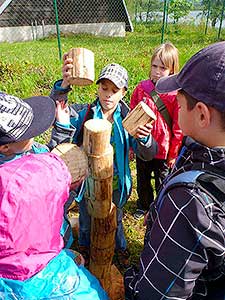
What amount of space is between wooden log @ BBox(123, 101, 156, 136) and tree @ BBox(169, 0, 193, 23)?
843 inches

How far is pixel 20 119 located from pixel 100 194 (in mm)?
589

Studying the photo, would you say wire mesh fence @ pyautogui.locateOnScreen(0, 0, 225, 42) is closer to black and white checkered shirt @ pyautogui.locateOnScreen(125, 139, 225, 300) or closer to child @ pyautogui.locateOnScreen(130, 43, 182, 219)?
child @ pyautogui.locateOnScreen(130, 43, 182, 219)

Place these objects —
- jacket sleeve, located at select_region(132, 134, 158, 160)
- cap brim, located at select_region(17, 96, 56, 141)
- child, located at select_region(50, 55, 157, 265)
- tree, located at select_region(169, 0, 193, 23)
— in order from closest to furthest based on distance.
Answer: cap brim, located at select_region(17, 96, 56, 141) → jacket sleeve, located at select_region(132, 134, 158, 160) → child, located at select_region(50, 55, 157, 265) → tree, located at select_region(169, 0, 193, 23)

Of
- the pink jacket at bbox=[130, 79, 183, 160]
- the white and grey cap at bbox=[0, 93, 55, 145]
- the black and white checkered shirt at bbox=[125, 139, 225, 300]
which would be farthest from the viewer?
the pink jacket at bbox=[130, 79, 183, 160]

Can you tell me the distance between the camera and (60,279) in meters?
1.20

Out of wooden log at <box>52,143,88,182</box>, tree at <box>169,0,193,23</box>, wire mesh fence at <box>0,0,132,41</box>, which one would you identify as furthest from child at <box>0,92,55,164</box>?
tree at <box>169,0,193,23</box>

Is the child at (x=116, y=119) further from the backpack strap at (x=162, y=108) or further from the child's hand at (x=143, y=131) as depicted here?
the backpack strap at (x=162, y=108)

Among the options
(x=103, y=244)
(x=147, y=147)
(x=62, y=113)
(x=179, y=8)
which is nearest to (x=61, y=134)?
(x=62, y=113)

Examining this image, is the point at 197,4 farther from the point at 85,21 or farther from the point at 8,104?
the point at 8,104

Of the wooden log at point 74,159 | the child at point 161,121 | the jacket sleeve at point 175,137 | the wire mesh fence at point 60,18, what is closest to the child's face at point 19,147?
the wooden log at point 74,159

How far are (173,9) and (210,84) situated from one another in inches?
885

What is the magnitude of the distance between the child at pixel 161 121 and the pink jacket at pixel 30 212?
1.97 meters

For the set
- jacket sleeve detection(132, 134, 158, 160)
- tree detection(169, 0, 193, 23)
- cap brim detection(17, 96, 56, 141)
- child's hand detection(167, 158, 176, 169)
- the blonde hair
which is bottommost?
tree detection(169, 0, 193, 23)

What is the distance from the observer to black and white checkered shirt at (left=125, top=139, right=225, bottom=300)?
110 cm
